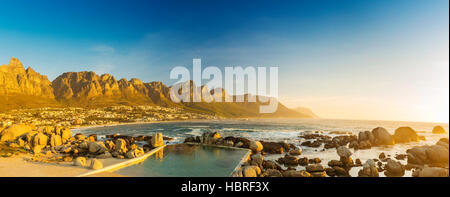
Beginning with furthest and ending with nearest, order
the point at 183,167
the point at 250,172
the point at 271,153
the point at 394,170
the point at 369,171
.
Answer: the point at 271,153 < the point at 183,167 < the point at 394,170 < the point at 369,171 < the point at 250,172

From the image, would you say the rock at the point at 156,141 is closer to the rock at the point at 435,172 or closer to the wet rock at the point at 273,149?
the wet rock at the point at 273,149

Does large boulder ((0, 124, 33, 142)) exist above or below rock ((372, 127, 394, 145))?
above

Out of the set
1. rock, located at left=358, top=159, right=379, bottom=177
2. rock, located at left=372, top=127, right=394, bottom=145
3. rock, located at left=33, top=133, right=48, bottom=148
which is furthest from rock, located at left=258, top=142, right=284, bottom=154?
rock, located at left=33, top=133, right=48, bottom=148

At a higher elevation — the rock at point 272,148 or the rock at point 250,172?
the rock at point 250,172

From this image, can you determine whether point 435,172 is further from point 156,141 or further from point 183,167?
point 156,141

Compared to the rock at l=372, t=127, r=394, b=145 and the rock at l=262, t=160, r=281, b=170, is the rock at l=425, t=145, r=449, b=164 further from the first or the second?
the rock at l=262, t=160, r=281, b=170

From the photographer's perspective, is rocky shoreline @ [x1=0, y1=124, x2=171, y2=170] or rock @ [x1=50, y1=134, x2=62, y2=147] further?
rock @ [x1=50, y1=134, x2=62, y2=147]

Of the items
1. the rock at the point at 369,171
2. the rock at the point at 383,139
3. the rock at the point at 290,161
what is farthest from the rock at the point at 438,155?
the rock at the point at 290,161

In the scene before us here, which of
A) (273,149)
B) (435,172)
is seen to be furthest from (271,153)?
(435,172)
